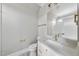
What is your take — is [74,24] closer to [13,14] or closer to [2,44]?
[13,14]

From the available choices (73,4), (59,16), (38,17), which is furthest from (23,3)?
(73,4)

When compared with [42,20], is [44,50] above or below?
below

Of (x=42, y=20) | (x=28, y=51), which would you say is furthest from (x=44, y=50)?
(x=42, y=20)

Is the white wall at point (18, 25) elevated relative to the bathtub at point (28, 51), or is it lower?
elevated

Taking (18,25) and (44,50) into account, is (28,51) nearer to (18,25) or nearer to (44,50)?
(44,50)

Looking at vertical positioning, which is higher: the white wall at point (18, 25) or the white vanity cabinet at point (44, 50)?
the white wall at point (18, 25)

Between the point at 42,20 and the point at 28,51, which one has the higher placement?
the point at 42,20

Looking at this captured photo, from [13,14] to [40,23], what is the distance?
0.28 meters

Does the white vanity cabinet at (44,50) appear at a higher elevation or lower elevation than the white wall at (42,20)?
lower

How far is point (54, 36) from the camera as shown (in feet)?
3.43

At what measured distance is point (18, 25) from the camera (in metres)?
1.06

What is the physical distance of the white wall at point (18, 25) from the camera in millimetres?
1048

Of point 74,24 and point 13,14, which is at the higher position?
point 13,14

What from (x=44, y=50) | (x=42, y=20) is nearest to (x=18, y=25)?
(x=42, y=20)
